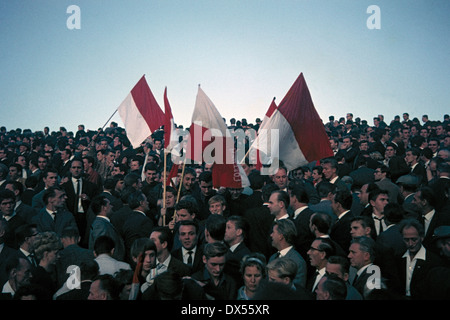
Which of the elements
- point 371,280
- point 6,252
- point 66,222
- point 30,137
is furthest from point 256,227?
point 30,137

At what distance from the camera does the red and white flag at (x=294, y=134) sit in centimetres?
872

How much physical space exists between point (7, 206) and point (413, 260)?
6.88 meters

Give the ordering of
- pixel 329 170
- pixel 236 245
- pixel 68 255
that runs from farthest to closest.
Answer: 1. pixel 329 170
2. pixel 236 245
3. pixel 68 255

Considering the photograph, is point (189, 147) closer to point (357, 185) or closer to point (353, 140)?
point (357, 185)

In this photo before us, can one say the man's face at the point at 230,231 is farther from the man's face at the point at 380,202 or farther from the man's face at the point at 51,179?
the man's face at the point at 51,179

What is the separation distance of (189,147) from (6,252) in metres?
3.97

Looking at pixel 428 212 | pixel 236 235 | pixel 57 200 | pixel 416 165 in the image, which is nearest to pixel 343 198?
pixel 428 212

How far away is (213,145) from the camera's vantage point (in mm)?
8672

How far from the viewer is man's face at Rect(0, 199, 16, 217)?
7.57 metres

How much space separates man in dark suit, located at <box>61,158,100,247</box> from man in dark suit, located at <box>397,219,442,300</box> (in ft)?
21.7

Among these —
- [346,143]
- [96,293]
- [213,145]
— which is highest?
[346,143]

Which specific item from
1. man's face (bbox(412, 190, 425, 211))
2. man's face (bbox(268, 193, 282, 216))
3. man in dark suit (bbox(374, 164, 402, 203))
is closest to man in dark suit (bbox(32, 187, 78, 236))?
man's face (bbox(268, 193, 282, 216))

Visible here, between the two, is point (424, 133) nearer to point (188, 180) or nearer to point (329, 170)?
point (329, 170)

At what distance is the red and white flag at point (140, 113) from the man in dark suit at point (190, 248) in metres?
5.17
